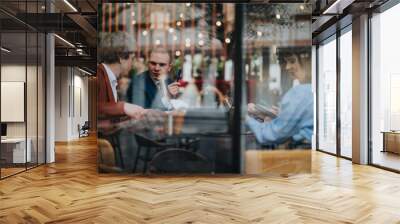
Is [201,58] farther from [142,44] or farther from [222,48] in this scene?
[142,44]

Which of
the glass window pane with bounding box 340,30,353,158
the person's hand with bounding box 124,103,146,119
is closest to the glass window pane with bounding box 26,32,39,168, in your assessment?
the person's hand with bounding box 124,103,146,119

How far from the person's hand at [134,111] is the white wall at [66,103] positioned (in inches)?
385

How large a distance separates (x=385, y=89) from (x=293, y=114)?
2297mm

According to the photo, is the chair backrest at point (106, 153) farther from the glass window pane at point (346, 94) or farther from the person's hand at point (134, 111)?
the glass window pane at point (346, 94)

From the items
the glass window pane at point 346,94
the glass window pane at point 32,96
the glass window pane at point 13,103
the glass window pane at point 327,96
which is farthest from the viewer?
the glass window pane at point 327,96

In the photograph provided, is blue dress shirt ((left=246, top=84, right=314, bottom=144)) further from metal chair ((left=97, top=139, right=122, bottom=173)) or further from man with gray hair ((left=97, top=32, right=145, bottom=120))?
metal chair ((left=97, top=139, right=122, bottom=173))

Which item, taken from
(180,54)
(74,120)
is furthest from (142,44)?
(74,120)

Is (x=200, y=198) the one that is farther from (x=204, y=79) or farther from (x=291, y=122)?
(x=291, y=122)

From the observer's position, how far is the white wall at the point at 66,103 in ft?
50.3

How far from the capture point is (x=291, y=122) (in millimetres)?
6477

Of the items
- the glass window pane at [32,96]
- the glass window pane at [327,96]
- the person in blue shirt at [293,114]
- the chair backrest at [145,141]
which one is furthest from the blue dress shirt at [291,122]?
the glass window pane at [32,96]

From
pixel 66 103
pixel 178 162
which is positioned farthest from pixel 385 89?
pixel 66 103

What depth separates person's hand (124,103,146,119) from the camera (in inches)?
254

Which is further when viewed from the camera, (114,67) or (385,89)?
(385,89)
